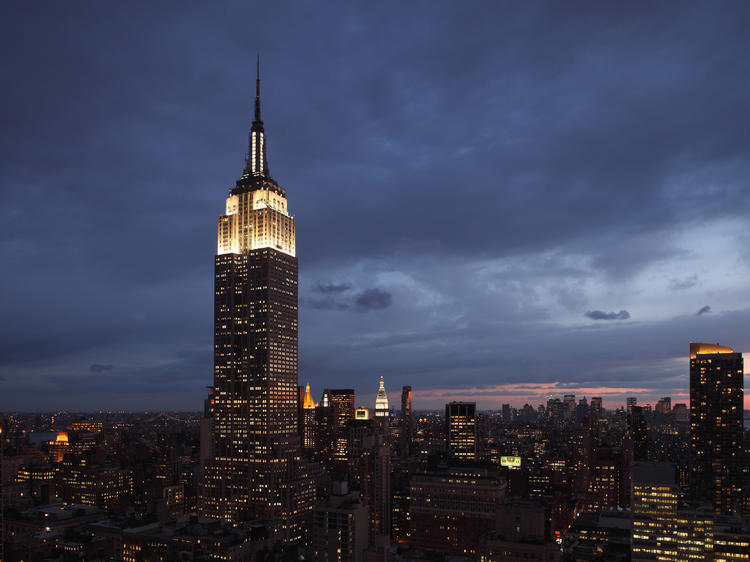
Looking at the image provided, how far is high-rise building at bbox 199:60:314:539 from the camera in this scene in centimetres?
17162

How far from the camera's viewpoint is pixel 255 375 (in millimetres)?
183625

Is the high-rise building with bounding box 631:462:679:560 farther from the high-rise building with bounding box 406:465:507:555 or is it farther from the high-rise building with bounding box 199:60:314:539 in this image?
the high-rise building with bounding box 199:60:314:539

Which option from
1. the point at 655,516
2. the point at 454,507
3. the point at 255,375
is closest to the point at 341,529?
the point at 454,507

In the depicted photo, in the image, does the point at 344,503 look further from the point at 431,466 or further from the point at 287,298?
the point at 287,298

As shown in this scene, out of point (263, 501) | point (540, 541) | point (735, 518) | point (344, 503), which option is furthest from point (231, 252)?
point (735, 518)

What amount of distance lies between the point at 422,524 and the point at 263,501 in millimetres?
44468

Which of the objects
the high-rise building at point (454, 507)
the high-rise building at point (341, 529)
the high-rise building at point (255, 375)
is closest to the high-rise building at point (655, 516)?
the high-rise building at point (454, 507)

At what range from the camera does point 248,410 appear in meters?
182

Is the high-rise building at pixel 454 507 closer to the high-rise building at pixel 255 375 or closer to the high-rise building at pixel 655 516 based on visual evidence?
the high-rise building at pixel 255 375

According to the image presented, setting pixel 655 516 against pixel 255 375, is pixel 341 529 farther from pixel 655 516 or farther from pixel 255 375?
pixel 255 375

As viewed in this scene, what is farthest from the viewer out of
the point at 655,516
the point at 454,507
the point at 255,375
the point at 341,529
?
the point at 255,375

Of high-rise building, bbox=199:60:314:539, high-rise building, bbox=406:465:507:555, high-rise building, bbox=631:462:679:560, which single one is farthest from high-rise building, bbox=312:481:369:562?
high-rise building, bbox=199:60:314:539

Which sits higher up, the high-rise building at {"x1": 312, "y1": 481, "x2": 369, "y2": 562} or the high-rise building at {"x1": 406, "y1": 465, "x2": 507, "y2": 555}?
the high-rise building at {"x1": 312, "y1": 481, "x2": 369, "y2": 562}

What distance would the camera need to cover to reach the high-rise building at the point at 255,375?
17162 cm
